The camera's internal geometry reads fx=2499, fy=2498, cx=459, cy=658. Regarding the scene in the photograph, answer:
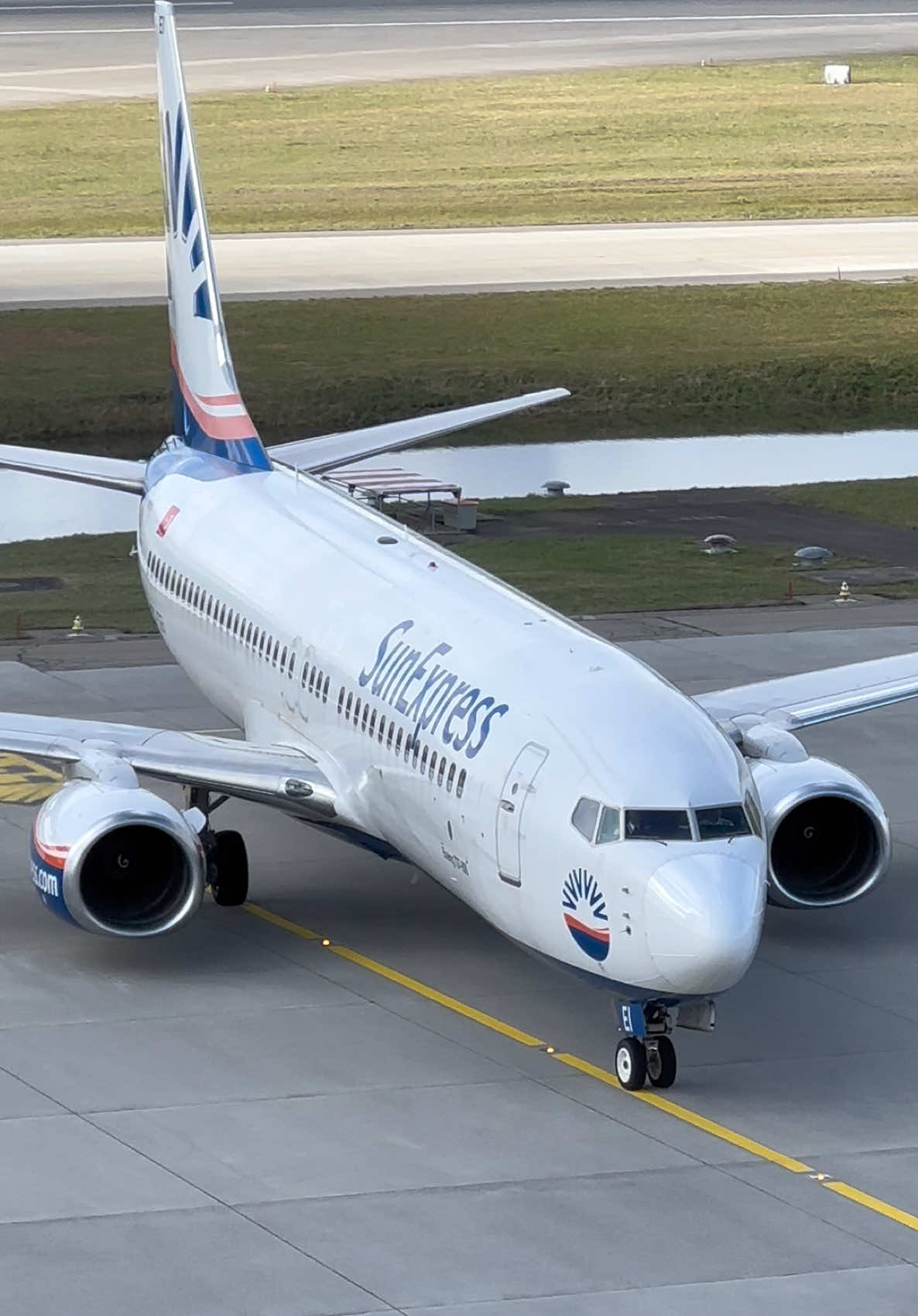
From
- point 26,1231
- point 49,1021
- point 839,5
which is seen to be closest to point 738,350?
point 49,1021

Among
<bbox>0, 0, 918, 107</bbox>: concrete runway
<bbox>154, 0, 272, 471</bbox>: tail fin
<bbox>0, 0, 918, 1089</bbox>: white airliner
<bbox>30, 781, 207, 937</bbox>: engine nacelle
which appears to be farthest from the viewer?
<bbox>0, 0, 918, 107</bbox>: concrete runway

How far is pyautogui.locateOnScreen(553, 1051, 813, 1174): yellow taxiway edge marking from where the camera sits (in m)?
22.5

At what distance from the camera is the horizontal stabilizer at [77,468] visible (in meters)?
36.7

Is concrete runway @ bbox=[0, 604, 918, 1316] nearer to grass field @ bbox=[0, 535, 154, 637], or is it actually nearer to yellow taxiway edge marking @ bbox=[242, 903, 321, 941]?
yellow taxiway edge marking @ bbox=[242, 903, 321, 941]

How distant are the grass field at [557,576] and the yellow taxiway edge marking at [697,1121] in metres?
21.8

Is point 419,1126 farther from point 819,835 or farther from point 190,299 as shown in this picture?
point 190,299

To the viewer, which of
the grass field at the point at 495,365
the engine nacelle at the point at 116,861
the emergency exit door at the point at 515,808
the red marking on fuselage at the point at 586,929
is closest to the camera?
the red marking on fuselage at the point at 586,929

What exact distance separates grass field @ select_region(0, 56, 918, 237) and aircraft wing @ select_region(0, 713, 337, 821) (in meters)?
64.7

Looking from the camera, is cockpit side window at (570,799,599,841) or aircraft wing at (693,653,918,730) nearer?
cockpit side window at (570,799,599,841)

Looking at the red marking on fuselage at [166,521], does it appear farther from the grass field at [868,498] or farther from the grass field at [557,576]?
the grass field at [868,498]

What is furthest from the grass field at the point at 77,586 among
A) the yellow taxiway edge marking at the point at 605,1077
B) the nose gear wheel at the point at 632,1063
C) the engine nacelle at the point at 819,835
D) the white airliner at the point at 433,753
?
the nose gear wheel at the point at 632,1063

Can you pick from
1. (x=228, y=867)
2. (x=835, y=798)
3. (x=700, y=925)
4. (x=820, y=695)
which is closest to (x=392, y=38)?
(x=820, y=695)

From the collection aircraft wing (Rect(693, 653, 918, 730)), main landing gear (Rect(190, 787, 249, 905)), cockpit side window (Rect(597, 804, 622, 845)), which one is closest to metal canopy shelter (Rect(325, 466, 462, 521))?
aircraft wing (Rect(693, 653, 918, 730))

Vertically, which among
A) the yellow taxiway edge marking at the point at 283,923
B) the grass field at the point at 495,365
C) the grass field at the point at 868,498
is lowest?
the yellow taxiway edge marking at the point at 283,923
